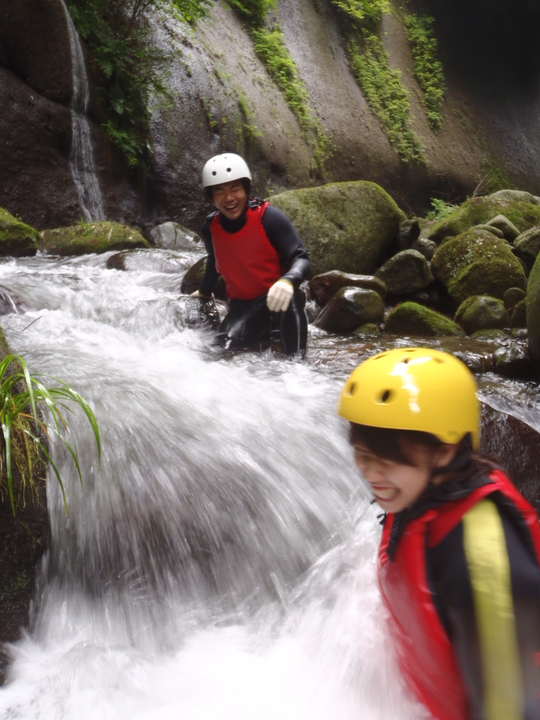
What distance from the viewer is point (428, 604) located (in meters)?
1.30

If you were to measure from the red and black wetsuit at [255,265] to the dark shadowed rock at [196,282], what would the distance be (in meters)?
1.40

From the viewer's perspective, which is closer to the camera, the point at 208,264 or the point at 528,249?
the point at 208,264

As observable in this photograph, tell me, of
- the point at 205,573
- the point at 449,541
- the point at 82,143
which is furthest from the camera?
the point at 82,143

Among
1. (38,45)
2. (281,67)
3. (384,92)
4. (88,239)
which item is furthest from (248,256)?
(384,92)

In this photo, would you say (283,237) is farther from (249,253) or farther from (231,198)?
(231,198)

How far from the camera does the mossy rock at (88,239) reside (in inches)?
331

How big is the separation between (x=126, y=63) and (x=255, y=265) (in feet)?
27.2

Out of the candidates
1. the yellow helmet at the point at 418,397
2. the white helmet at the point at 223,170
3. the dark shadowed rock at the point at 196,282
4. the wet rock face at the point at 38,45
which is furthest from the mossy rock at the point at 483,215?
the yellow helmet at the point at 418,397

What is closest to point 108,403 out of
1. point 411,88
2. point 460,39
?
point 411,88

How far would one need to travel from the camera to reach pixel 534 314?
14.5ft

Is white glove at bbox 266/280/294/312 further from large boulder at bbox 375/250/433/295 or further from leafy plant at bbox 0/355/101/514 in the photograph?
large boulder at bbox 375/250/433/295

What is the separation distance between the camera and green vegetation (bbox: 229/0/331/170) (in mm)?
14758

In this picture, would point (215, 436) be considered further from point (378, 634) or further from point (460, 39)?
point (460, 39)

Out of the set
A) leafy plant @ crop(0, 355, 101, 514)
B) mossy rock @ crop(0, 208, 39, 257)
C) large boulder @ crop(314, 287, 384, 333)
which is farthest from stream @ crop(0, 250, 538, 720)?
mossy rock @ crop(0, 208, 39, 257)
